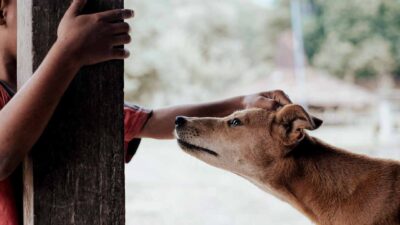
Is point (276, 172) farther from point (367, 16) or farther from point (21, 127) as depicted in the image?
point (367, 16)

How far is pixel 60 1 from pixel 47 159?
28cm

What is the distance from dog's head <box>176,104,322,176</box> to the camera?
1857 millimetres

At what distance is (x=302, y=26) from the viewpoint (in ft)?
49.9

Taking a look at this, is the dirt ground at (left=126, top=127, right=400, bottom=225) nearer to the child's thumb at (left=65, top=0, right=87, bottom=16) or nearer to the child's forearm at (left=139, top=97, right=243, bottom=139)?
the child's forearm at (left=139, top=97, right=243, bottom=139)

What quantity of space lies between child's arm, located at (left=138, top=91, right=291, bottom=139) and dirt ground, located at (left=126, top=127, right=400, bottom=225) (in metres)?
4.29

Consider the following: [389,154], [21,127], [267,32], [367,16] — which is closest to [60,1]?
[21,127]

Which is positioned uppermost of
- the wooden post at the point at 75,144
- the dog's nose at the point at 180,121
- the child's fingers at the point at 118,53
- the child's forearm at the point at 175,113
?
the child's fingers at the point at 118,53

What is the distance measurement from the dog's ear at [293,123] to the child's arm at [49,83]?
0.87 metres

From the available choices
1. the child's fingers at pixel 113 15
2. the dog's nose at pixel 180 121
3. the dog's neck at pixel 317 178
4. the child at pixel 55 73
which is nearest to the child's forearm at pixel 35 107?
the child at pixel 55 73

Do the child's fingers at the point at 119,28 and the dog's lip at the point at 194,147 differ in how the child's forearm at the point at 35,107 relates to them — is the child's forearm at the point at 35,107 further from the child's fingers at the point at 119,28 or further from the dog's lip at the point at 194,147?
the dog's lip at the point at 194,147

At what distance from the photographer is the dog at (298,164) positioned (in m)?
1.67

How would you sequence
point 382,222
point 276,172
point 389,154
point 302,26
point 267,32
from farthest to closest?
point 267,32
point 302,26
point 389,154
point 276,172
point 382,222

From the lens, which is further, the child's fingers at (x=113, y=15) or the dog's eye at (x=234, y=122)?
the dog's eye at (x=234, y=122)

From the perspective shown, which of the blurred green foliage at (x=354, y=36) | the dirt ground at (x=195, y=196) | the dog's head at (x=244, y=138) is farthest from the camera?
the blurred green foliage at (x=354, y=36)
